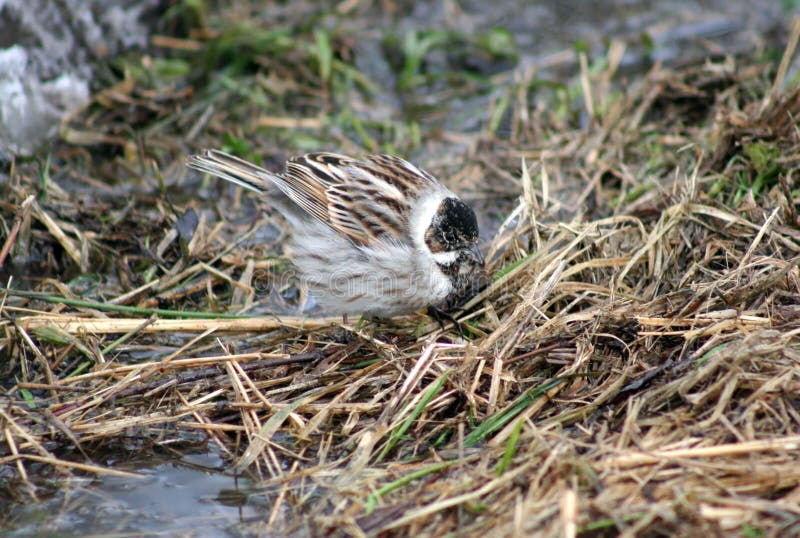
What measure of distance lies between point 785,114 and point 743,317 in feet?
7.31

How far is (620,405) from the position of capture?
13.9ft

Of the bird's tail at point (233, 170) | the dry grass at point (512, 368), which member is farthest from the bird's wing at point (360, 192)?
the dry grass at point (512, 368)

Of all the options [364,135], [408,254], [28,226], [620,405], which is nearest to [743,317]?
[620,405]

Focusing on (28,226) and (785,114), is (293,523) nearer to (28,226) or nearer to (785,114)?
(28,226)

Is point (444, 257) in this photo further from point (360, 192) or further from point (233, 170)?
point (233, 170)

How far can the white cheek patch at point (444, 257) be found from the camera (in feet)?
17.0

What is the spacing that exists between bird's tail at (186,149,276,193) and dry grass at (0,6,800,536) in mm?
497

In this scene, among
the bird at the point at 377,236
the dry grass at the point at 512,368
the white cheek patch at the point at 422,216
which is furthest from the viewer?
the white cheek patch at the point at 422,216

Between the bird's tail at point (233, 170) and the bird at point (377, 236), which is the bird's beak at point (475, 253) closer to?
the bird at point (377, 236)

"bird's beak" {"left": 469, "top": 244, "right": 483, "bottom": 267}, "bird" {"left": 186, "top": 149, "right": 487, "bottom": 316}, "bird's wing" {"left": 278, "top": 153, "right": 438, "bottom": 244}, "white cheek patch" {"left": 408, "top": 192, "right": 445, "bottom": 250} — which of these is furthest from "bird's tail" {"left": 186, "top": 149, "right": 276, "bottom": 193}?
"bird's beak" {"left": 469, "top": 244, "right": 483, "bottom": 267}

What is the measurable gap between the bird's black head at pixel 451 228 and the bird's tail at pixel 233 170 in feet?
3.80

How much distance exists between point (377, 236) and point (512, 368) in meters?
1.17

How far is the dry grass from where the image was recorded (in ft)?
12.0

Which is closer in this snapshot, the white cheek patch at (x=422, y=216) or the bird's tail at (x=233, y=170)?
the white cheek patch at (x=422, y=216)
